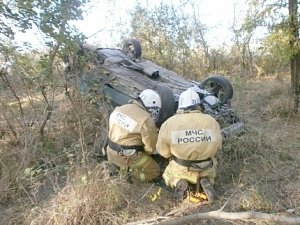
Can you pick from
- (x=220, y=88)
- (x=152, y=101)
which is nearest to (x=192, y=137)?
(x=152, y=101)

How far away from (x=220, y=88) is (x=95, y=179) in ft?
9.04

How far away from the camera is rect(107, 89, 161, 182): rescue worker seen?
179 inches

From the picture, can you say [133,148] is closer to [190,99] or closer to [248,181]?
[190,99]

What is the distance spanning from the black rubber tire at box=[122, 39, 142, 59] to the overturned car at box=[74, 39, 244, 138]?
350 mm

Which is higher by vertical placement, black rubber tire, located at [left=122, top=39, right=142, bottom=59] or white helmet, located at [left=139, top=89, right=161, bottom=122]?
black rubber tire, located at [left=122, top=39, right=142, bottom=59]

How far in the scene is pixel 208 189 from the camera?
4.08m

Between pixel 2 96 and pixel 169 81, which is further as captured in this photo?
pixel 169 81

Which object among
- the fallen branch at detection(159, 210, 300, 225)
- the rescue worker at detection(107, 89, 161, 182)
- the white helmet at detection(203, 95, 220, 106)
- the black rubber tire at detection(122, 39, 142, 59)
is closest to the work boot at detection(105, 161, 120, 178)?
the rescue worker at detection(107, 89, 161, 182)

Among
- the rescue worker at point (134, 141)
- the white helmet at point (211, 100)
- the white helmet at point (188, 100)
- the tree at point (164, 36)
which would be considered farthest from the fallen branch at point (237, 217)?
the tree at point (164, 36)

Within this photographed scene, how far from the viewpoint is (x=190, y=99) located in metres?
4.34

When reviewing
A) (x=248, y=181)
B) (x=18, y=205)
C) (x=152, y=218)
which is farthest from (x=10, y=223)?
(x=248, y=181)

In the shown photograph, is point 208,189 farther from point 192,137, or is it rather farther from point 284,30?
point 284,30

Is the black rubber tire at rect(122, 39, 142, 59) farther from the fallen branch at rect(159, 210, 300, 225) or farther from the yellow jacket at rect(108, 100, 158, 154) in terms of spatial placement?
the fallen branch at rect(159, 210, 300, 225)

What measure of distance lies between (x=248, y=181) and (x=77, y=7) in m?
2.86
